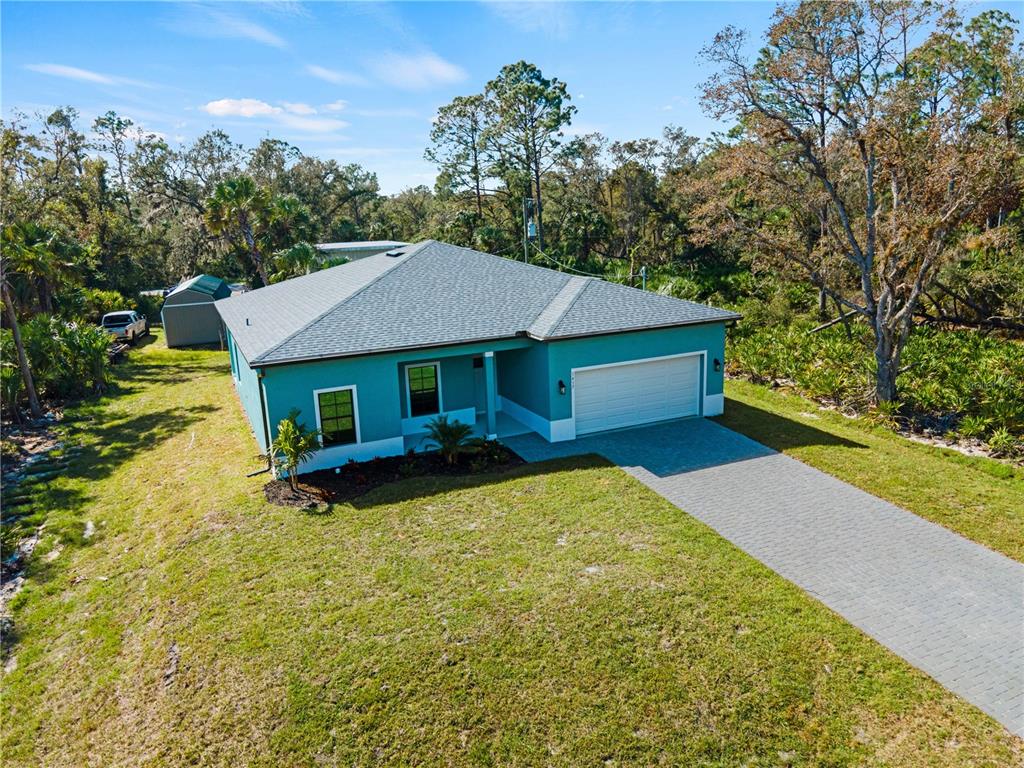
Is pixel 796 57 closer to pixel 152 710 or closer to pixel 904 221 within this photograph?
pixel 904 221

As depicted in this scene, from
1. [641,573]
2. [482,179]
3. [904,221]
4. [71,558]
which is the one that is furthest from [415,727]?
[482,179]

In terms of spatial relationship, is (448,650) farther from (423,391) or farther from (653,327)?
(653,327)

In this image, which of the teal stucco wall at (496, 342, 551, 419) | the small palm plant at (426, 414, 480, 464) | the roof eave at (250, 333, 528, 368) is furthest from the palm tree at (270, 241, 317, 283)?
the small palm plant at (426, 414, 480, 464)

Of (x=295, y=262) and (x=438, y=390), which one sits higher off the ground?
(x=295, y=262)

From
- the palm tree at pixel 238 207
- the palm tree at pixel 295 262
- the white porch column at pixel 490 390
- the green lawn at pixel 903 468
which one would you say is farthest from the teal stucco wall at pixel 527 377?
the palm tree at pixel 238 207

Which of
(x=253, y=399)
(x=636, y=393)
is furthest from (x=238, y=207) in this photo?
(x=636, y=393)

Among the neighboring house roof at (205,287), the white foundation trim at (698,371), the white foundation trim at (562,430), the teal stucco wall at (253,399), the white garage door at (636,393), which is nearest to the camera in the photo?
the teal stucco wall at (253,399)

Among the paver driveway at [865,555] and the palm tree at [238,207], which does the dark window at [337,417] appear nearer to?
the paver driveway at [865,555]
